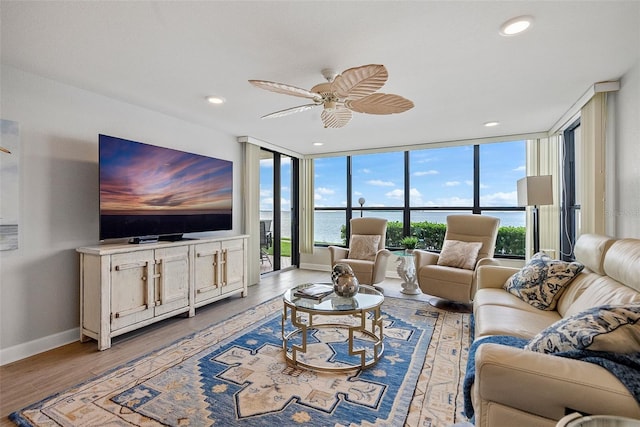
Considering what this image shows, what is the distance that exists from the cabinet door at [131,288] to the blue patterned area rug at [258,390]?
1.66 ft

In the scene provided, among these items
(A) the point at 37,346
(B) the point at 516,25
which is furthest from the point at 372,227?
(A) the point at 37,346

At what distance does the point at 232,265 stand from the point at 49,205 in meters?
1.90

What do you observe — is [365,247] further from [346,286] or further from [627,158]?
[627,158]

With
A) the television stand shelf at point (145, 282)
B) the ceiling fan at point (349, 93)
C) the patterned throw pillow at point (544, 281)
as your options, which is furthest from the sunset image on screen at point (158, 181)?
the patterned throw pillow at point (544, 281)

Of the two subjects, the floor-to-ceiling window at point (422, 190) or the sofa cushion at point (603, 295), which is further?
the floor-to-ceiling window at point (422, 190)

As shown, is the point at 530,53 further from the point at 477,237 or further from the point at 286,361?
the point at 286,361

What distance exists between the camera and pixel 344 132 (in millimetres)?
4273

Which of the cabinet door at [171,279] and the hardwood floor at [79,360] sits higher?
the cabinet door at [171,279]

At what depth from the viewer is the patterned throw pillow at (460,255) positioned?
3.62 m

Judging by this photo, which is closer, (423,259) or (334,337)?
(334,337)

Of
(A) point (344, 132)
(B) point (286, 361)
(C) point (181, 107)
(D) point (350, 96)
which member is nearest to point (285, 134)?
(A) point (344, 132)

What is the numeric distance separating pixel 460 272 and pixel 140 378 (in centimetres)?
315

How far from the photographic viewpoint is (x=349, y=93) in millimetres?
2062

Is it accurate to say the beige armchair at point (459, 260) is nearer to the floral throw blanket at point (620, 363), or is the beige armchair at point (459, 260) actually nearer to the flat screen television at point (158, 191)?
the floral throw blanket at point (620, 363)
